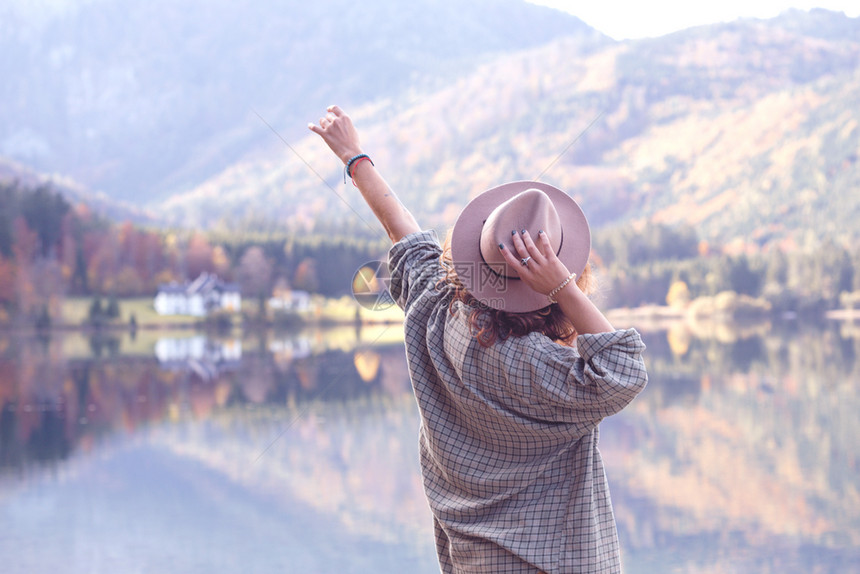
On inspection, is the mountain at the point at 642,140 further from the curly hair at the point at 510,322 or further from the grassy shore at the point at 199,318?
the curly hair at the point at 510,322

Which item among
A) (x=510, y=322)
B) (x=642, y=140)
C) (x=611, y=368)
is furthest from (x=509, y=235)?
(x=642, y=140)

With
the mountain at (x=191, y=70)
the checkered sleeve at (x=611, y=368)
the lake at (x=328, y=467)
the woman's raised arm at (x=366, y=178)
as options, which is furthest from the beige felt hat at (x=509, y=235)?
the mountain at (x=191, y=70)

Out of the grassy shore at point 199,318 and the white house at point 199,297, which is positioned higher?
the white house at point 199,297

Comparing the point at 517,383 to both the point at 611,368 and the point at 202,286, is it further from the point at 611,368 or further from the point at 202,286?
the point at 202,286

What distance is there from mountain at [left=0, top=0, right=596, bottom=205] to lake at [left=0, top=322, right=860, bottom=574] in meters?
87.9

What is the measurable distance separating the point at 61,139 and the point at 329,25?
53.7 m

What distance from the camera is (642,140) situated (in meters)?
104

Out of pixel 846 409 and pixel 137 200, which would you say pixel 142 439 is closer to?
pixel 846 409

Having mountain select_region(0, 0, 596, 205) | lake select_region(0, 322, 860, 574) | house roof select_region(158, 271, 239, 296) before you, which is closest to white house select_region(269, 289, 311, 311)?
house roof select_region(158, 271, 239, 296)

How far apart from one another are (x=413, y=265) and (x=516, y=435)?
A: 37 centimetres

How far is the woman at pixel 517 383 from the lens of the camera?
1160mm

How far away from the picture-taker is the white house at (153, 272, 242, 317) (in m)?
46.2

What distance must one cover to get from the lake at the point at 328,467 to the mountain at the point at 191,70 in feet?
289

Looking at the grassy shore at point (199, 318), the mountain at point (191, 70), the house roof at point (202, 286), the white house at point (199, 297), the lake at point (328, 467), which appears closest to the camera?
the lake at point (328, 467)
